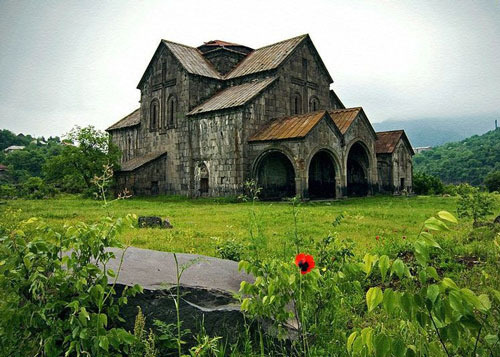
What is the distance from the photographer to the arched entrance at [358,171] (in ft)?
72.7

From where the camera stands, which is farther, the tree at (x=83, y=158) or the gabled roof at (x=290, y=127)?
the tree at (x=83, y=158)

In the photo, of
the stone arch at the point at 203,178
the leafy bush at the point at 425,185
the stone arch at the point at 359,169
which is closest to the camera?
the stone arch at the point at 203,178

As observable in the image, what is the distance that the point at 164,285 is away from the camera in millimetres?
2975

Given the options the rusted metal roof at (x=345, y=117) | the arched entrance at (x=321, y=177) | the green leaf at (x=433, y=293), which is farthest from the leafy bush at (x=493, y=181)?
the green leaf at (x=433, y=293)

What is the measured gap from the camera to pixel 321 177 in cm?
2272

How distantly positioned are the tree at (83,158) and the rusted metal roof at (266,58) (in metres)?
8.90

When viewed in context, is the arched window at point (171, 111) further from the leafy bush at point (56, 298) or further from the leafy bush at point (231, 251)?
the leafy bush at point (56, 298)

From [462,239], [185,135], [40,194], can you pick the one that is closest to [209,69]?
[185,135]

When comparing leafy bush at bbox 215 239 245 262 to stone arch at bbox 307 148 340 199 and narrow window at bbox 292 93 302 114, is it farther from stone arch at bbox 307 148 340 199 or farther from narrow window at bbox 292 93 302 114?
narrow window at bbox 292 93 302 114

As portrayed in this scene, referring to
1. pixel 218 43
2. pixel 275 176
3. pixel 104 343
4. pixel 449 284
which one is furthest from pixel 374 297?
pixel 218 43

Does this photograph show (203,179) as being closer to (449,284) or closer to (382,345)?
(382,345)

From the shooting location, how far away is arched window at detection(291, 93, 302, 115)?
72.2ft

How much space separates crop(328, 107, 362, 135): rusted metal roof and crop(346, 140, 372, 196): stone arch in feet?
4.96

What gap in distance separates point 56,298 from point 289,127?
16.7m
